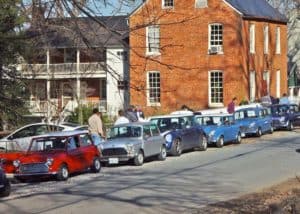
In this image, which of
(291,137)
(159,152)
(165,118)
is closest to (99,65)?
(159,152)

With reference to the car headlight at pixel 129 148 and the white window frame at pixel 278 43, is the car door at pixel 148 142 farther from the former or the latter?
the white window frame at pixel 278 43

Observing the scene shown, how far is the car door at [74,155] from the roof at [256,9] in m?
33.8

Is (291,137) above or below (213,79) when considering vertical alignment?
below

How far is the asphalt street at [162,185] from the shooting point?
16.7 metres

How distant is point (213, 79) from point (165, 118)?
25.5m

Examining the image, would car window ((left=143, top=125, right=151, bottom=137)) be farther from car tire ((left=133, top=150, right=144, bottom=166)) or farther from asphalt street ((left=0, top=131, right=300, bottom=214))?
asphalt street ((left=0, top=131, right=300, bottom=214))

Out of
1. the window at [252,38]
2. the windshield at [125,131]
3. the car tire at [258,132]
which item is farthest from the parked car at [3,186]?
the window at [252,38]

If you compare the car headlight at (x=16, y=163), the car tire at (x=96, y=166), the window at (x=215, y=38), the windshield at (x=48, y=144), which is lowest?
the car tire at (x=96, y=166)

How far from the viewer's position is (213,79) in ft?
187

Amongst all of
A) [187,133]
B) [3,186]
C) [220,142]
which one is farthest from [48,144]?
[220,142]

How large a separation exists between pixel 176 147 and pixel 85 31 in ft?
67.9

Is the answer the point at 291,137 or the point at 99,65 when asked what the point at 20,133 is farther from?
the point at 99,65

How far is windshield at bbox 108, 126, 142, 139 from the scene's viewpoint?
27.5 metres

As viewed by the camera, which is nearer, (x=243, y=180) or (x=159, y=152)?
(x=243, y=180)
